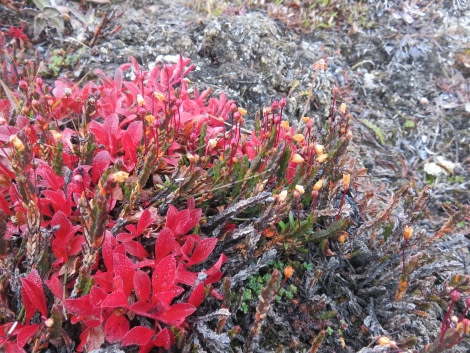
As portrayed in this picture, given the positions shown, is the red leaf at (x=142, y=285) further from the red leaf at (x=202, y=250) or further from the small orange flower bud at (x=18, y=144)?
the small orange flower bud at (x=18, y=144)

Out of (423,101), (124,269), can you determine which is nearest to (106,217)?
(124,269)

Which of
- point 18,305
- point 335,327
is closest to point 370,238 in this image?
point 335,327

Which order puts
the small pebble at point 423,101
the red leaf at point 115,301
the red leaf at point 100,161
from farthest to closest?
the small pebble at point 423,101
the red leaf at point 100,161
the red leaf at point 115,301

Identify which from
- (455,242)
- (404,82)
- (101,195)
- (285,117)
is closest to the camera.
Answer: (101,195)

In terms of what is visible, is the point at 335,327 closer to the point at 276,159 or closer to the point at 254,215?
the point at 254,215

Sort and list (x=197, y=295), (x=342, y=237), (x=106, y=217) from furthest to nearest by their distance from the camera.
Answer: (x=342, y=237) → (x=197, y=295) → (x=106, y=217)

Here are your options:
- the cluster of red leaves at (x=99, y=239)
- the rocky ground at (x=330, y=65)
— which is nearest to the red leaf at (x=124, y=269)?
the cluster of red leaves at (x=99, y=239)

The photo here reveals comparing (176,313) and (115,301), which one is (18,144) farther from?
(176,313)
